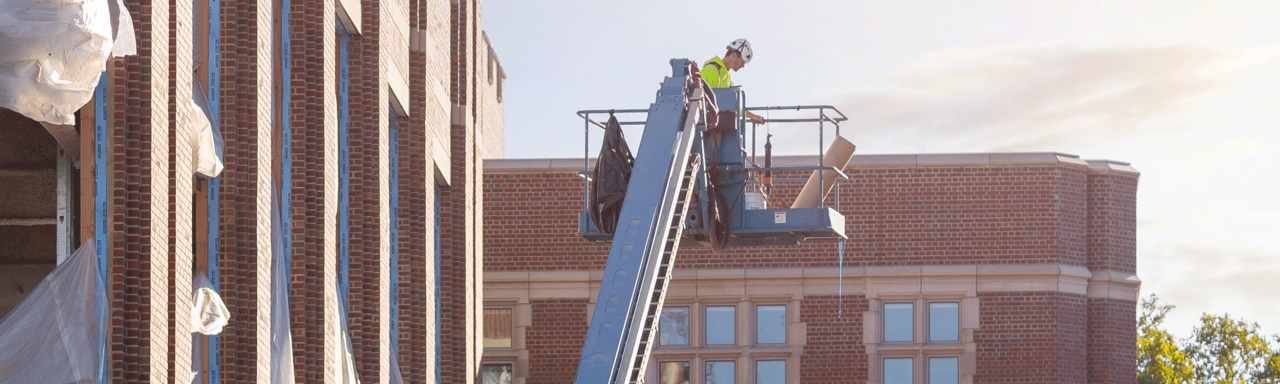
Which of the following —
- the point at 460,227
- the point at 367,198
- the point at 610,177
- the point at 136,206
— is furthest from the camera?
the point at 460,227

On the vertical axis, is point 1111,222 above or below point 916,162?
below

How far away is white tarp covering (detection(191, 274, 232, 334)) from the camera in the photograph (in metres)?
12.9

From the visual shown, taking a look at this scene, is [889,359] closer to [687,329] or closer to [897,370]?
[897,370]

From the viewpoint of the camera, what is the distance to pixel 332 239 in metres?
16.5

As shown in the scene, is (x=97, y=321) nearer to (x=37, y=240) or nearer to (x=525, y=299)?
(x=37, y=240)

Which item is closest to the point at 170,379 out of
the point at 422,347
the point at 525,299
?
the point at 422,347

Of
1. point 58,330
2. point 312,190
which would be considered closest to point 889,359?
point 312,190

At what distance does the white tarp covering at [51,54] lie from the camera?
1013cm

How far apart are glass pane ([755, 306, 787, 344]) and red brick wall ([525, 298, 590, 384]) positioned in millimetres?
2663

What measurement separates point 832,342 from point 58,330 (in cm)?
1695

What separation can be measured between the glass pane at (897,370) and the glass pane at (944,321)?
1.83ft

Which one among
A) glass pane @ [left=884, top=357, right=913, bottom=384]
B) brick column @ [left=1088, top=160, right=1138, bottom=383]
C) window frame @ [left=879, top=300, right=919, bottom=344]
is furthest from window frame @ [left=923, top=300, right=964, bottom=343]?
brick column @ [left=1088, top=160, right=1138, bottom=383]

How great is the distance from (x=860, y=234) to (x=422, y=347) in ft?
27.9

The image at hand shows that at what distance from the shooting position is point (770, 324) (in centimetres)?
2697
